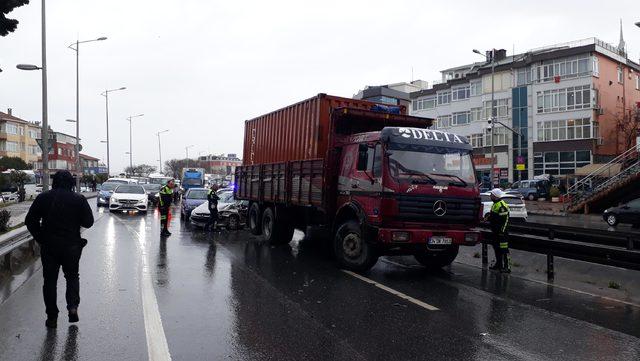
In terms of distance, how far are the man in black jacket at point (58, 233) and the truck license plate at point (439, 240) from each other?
5457 mm

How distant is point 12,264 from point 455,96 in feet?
174

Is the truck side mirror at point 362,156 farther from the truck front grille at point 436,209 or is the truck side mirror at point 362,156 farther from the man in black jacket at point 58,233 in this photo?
the man in black jacket at point 58,233

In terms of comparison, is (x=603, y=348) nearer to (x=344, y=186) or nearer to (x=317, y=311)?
(x=317, y=311)

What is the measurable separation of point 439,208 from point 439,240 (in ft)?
1.81

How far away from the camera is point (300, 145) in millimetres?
11742

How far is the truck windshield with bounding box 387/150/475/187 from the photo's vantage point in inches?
348

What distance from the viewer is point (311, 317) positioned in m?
6.21

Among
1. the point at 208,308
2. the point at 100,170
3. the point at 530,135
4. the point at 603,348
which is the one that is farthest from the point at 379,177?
the point at 100,170

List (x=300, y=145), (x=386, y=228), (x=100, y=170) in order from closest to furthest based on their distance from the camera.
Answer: (x=386, y=228), (x=300, y=145), (x=100, y=170)

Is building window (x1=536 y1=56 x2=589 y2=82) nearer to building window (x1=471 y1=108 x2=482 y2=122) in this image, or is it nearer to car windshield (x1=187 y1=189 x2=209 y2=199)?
building window (x1=471 y1=108 x2=482 y2=122)

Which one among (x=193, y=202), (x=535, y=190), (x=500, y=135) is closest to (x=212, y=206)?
(x=193, y=202)

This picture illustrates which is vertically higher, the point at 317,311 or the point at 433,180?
the point at 433,180

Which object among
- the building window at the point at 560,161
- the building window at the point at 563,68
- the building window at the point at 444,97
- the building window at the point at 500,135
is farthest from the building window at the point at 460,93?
the building window at the point at 560,161

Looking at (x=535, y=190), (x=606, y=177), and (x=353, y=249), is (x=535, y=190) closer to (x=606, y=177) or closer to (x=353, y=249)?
(x=606, y=177)
